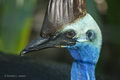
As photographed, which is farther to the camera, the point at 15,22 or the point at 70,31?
the point at 15,22

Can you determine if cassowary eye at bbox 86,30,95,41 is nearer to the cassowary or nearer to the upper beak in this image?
the cassowary

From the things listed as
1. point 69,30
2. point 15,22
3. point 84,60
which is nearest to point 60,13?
point 69,30

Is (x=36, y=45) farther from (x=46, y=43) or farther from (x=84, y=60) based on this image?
(x=84, y=60)

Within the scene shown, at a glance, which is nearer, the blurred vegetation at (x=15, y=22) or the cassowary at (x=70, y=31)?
the cassowary at (x=70, y=31)

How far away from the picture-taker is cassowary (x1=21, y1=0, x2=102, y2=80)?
0.97 m

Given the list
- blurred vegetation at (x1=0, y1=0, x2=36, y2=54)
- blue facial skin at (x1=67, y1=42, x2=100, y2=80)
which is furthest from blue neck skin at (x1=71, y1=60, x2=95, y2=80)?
blurred vegetation at (x1=0, y1=0, x2=36, y2=54)

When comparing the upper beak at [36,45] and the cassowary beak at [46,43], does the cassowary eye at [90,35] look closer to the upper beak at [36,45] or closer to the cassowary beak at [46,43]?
the cassowary beak at [46,43]

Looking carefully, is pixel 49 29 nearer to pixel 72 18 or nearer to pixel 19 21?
pixel 72 18

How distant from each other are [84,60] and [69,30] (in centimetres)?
15

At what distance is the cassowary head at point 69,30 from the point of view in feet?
3.17

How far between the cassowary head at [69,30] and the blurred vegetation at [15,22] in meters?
0.98

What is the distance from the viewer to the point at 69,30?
0.98m

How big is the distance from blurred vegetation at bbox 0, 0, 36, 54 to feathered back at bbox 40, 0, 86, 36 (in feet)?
3.19

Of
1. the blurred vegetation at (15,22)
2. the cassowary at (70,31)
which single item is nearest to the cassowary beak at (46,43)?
the cassowary at (70,31)
